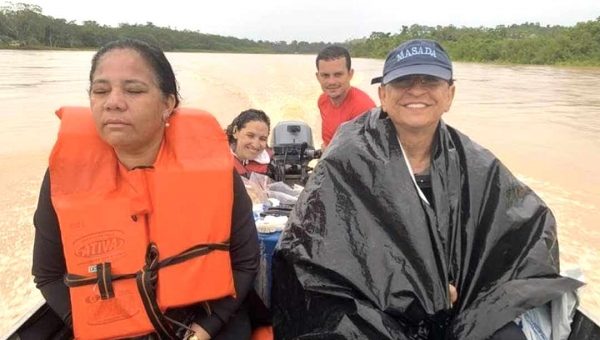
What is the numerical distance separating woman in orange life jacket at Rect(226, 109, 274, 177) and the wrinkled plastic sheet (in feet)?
3.49

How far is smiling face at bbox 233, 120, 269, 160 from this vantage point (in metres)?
2.95

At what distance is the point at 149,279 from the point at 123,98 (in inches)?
22.2

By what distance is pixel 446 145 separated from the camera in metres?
1.94

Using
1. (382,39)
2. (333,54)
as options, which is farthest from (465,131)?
(382,39)

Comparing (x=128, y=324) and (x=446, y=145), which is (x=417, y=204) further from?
(x=128, y=324)

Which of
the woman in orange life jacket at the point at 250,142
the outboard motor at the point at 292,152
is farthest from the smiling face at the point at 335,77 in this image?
the woman in orange life jacket at the point at 250,142

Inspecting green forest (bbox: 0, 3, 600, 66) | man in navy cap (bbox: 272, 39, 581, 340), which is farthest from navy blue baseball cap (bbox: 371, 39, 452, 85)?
green forest (bbox: 0, 3, 600, 66)

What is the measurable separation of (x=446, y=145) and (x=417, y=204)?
31 centimetres

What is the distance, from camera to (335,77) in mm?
3846

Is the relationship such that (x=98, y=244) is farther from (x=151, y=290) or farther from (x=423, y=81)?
(x=423, y=81)

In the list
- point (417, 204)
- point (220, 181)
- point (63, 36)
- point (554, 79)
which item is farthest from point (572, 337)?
point (63, 36)

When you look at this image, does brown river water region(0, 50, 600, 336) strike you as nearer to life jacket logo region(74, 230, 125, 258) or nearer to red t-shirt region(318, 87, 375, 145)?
red t-shirt region(318, 87, 375, 145)

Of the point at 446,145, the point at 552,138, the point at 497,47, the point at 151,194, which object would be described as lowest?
the point at 552,138

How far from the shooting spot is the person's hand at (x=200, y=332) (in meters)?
1.66
